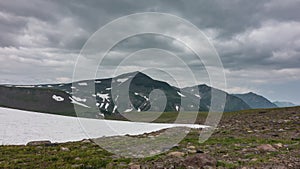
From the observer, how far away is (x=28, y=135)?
82.3ft

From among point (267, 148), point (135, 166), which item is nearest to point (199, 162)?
point (135, 166)

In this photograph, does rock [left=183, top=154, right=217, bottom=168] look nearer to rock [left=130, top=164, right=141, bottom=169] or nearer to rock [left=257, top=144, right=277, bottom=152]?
rock [left=130, top=164, right=141, bottom=169]

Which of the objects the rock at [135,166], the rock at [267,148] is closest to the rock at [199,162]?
the rock at [135,166]

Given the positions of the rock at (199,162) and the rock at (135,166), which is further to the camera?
the rock at (135,166)

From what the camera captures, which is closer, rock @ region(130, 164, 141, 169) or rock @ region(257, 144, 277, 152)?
rock @ region(130, 164, 141, 169)

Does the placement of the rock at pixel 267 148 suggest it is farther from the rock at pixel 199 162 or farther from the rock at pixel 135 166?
the rock at pixel 135 166

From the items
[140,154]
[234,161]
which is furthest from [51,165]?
[234,161]

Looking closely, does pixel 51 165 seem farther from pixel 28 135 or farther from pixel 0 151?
pixel 28 135

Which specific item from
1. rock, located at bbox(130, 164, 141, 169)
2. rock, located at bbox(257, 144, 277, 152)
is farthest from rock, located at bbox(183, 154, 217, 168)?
rock, located at bbox(257, 144, 277, 152)

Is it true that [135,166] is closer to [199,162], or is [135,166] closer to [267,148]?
[199,162]

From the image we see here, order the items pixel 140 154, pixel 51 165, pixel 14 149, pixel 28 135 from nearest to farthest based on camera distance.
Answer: pixel 51 165 < pixel 140 154 < pixel 14 149 < pixel 28 135

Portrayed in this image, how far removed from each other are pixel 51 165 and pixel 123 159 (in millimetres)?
3726

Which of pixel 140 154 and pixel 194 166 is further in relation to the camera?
pixel 140 154

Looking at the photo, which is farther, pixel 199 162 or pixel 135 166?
pixel 135 166
